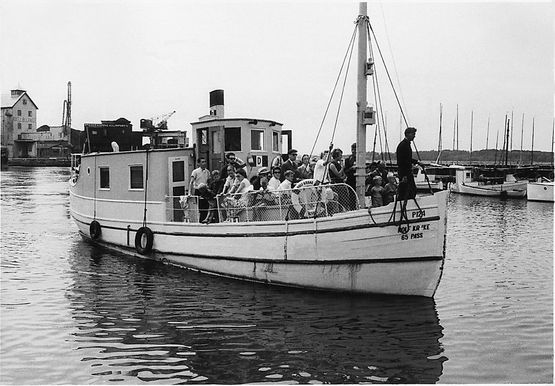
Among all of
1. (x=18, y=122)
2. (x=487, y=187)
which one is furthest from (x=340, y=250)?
(x=18, y=122)

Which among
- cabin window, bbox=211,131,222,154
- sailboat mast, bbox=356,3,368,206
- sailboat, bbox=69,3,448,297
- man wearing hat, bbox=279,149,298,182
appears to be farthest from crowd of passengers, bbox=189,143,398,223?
cabin window, bbox=211,131,222,154

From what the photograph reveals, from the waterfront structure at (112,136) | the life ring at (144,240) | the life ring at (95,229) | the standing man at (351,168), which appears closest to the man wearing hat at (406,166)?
the standing man at (351,168)

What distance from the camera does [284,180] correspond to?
47.4 ft

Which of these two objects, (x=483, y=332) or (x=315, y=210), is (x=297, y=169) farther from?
(x=483, y=332)

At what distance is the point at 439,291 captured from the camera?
587 inches

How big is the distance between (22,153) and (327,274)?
109368 millimetres

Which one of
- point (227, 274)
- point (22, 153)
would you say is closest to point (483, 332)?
point (227, 274)

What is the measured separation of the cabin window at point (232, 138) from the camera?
17.8 meters

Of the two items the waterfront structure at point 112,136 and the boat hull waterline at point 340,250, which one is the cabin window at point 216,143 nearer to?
the boat hull waterline at point 340,250

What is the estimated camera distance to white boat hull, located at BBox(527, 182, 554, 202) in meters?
49.6

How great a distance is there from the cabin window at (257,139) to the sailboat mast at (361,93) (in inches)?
207

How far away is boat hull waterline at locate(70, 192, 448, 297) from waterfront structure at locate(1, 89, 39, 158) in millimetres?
101260

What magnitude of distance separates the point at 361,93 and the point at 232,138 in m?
5.48

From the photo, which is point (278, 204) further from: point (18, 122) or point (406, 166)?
point (18, 122)
